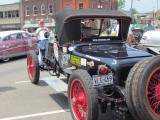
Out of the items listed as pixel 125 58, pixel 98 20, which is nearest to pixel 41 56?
pixel 98 20

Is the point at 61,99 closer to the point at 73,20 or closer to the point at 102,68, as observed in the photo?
the point at 73,20

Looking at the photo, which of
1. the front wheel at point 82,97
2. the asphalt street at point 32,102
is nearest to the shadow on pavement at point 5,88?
the asphalt street at point 32,102

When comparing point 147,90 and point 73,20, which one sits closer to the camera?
point 147,90

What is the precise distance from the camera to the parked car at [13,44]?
15.7 m

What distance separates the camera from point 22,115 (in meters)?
6.36

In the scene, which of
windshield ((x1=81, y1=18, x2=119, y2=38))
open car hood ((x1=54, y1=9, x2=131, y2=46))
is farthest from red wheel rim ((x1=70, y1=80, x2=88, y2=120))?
windshield ((x1=81, y1=18, x2=119, y2=38))

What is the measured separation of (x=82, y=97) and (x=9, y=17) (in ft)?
227

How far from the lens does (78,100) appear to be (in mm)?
5352

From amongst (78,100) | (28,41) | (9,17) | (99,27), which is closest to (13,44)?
(28,41)

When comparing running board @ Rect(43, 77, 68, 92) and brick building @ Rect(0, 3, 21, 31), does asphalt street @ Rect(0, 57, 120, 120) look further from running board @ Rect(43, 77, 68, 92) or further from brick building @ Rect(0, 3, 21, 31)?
brick building @ Rect(0, 3, 21, 31)

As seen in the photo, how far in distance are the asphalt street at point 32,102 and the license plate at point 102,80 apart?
1.01 meters

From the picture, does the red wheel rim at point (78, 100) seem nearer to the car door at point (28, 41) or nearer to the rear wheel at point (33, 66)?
the rear wheel at point (33, 66)

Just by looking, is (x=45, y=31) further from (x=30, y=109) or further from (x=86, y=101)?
(x=86, y=101)

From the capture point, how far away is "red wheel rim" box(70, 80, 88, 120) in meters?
5.20
